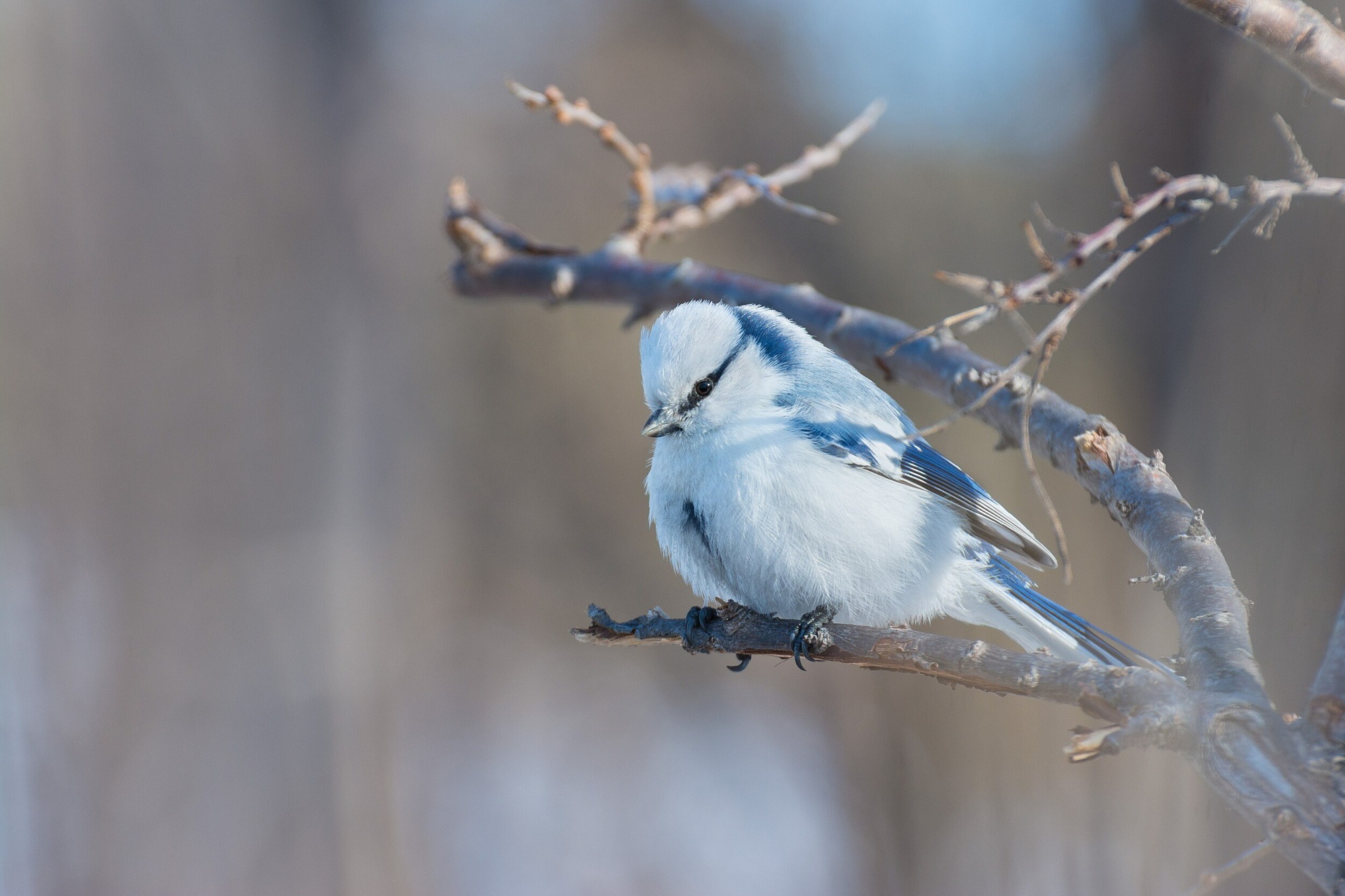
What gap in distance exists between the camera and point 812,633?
103cm

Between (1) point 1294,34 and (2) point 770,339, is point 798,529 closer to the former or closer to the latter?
(2) point 770,339

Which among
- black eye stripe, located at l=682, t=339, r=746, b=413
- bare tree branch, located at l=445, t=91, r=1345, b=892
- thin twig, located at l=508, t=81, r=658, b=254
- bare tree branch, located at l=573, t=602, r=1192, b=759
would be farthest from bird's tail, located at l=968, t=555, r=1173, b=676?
thin twig, located at l=508, t=81, r=658, b=254

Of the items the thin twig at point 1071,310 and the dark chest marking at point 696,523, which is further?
the dark chest marking at point 696,523

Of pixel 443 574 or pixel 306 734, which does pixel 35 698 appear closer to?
pixel 306 734

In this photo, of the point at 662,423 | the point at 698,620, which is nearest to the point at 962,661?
the point at 698,620

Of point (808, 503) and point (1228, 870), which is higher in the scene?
point (808, 503)

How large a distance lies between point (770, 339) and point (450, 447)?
1970 millimetres

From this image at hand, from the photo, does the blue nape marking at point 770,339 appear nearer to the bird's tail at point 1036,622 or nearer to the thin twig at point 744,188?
the thin twig at point 744,188

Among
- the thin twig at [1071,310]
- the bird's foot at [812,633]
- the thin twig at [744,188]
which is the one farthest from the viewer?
the thin twig at [744,188]

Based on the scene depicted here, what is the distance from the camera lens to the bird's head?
123cm

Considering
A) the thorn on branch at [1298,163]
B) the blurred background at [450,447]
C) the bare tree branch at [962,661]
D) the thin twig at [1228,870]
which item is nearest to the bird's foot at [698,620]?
the bare tree branch at [962,661]

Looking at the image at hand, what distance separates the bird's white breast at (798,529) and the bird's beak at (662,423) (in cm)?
2

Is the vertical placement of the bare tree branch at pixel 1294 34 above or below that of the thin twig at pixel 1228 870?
above

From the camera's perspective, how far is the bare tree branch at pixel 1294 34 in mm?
770
